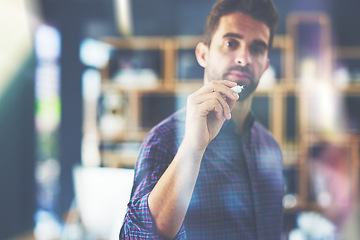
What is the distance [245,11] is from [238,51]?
4 cm

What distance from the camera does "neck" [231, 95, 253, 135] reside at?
0.37 metres

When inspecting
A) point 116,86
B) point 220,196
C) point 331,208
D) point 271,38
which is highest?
point 116,86

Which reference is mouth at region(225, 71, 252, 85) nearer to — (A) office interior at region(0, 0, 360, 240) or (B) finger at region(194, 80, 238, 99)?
(B) finger at region(194, 80, 238, 99)

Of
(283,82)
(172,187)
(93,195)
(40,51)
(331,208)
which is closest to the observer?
(172,187)

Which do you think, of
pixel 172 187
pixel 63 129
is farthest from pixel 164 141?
pixel 63 129

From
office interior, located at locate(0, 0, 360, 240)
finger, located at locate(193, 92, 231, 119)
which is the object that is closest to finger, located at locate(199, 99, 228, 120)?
finger, located at locate(193, 92, 231, 119)

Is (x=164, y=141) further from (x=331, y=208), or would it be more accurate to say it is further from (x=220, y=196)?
(x=331, y=208)

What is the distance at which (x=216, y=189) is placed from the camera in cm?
39

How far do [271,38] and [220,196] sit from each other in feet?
0.57

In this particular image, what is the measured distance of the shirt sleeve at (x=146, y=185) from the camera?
0.35 m

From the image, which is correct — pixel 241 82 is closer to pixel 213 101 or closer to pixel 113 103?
pixel 213 101

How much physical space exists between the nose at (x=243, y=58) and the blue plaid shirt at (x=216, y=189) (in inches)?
2.5

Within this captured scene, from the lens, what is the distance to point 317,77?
2551mm

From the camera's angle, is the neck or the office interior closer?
the neck
